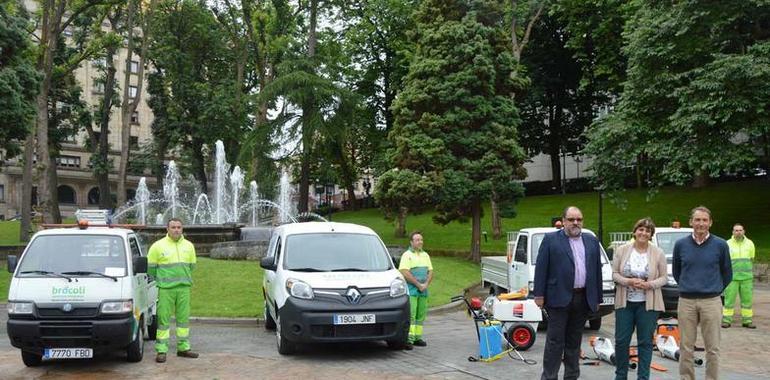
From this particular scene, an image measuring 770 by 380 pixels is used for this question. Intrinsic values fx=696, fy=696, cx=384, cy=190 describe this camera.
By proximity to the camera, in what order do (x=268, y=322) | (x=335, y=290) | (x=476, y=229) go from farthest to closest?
(x=476, y=229)
(x=268, y=322)
(x=335, y=290)

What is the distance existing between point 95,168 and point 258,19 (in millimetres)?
14357

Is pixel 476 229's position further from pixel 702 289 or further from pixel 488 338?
pixel 702 289

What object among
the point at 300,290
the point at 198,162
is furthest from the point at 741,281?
the point at 198,162

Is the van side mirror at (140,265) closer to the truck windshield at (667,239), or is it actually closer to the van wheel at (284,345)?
the van wheel at (284,345)

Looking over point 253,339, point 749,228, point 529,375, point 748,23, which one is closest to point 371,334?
point 529,375

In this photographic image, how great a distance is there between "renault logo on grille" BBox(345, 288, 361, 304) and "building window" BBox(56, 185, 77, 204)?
74824mm

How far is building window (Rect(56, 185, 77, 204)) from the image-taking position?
76.4 meters

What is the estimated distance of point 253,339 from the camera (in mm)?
11773

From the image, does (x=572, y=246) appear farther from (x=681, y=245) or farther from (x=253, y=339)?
(x=253, y=339)

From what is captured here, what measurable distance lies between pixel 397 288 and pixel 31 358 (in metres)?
4.99

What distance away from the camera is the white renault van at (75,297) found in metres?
8.62

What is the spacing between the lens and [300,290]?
383 inches

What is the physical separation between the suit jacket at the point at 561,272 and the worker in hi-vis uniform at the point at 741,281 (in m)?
7.12

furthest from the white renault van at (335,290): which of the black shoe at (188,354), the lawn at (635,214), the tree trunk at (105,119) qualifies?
the tree trunk at (105,119)
